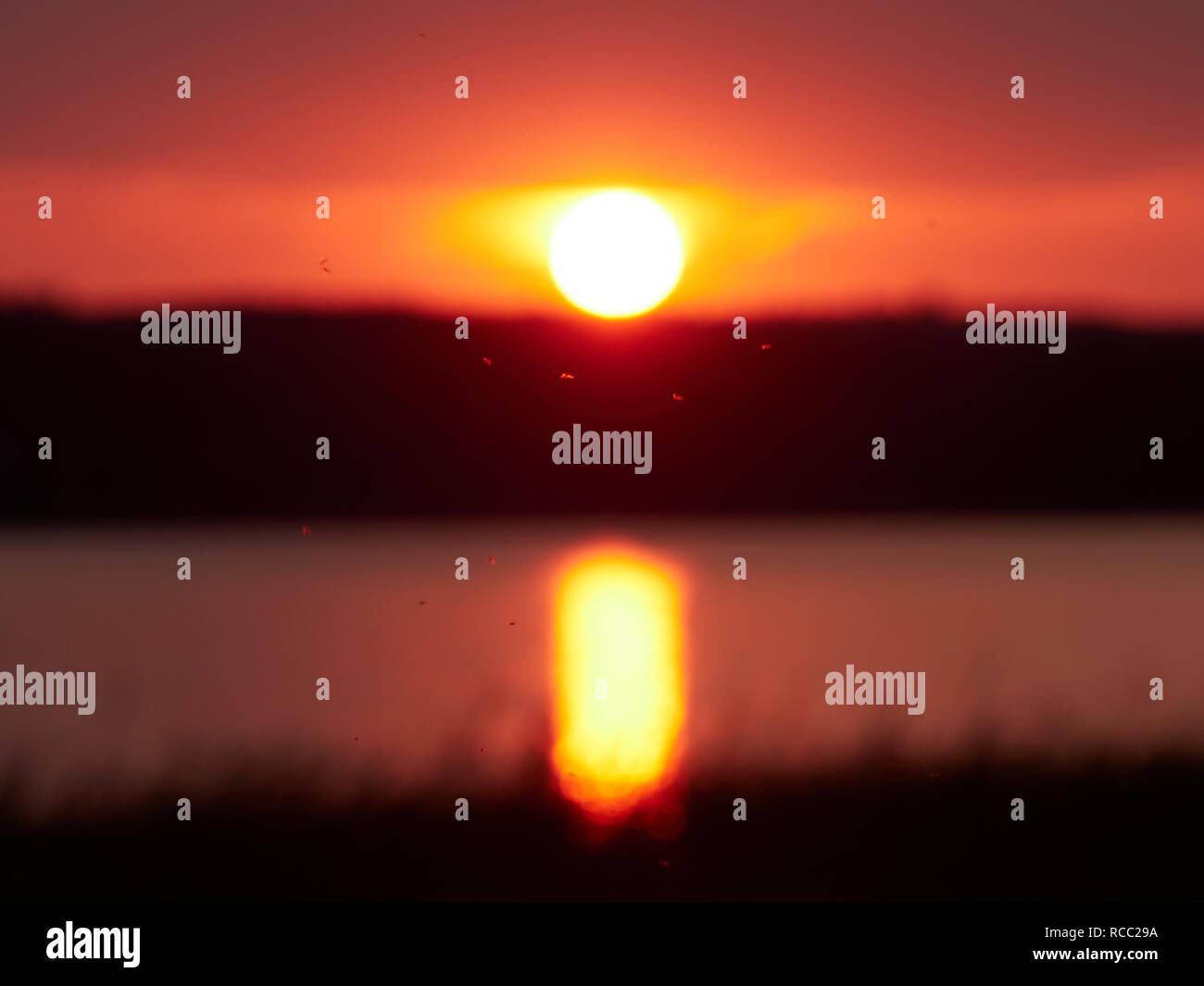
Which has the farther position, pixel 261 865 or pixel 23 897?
pixel 261 865

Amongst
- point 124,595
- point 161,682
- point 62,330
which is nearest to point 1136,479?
point 62,330

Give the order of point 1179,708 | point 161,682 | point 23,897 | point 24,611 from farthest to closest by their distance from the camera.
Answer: point 24,611 < point 161,682 < point 1179,708 < point 23,897

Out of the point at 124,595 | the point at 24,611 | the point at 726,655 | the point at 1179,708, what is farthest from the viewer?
the point at 124,595

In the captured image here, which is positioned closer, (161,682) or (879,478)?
(161,682)

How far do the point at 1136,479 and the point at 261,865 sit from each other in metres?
53.8

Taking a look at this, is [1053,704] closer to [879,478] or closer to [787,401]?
[787,401]

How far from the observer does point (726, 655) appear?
39.8 feet

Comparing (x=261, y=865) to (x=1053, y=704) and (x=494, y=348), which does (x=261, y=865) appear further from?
Result: (x=494, y=348)

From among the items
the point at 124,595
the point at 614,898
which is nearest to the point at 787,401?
the point at 124,595

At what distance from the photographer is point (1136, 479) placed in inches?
2124

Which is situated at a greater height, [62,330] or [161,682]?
[62,330]
